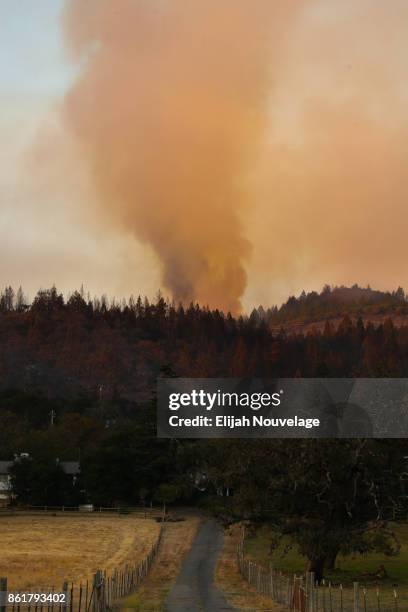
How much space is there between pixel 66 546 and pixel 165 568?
19.8m

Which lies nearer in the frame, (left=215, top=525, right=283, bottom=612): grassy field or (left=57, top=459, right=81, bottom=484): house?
(left=215, top=525, right=283, bottom=612): grassy field

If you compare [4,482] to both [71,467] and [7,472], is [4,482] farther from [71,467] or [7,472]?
[71,467]

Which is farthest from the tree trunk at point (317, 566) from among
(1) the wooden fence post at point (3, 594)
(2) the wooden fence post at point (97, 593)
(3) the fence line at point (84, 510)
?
(3) the fence line at point (84, 510)

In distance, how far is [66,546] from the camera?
261ft

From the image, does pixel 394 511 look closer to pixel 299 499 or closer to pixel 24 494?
pixel 299 499

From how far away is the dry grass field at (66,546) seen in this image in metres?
57.2

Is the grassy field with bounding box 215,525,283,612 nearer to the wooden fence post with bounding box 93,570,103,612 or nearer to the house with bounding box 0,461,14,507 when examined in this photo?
the wooden fence post with bounding box 93,570,103,612

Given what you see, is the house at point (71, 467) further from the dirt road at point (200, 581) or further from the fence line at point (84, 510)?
the dirt road at point (200, 581)

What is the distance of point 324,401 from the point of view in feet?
172

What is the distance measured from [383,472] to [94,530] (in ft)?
177

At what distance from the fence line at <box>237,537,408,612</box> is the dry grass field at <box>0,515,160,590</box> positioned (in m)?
12.6

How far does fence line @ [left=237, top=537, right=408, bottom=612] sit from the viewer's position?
35.1 metres
